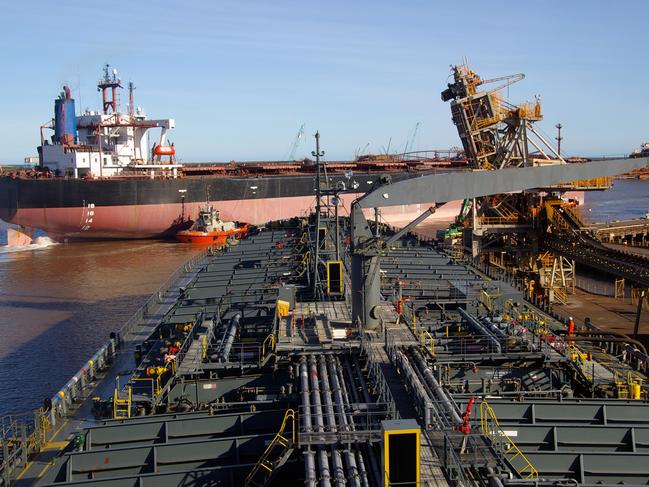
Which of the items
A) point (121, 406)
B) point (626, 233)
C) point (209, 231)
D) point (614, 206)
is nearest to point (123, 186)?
point (209, 231)

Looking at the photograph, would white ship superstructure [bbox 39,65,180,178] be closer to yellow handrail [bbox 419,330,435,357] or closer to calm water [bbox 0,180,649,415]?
calm water [bbox 0,180,649,415]

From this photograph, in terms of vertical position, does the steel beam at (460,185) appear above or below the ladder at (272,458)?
above

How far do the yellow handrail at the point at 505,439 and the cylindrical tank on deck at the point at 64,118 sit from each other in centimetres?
4846

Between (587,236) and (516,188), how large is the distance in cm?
1649

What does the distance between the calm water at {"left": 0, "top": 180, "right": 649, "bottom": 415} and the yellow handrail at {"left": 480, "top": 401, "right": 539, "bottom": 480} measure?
12671mm

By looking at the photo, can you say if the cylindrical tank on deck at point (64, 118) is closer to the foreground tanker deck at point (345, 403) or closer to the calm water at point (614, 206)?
the foreground tanker deck at point (345, 403)

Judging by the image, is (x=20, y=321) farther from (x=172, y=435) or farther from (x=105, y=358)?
(x=172, y=435)

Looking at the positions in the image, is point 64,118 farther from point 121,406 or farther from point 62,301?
point 121,406

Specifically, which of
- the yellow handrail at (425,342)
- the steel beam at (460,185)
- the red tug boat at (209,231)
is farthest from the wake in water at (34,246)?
the yellow handrail at (425,342)

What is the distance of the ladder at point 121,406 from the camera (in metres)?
12.7

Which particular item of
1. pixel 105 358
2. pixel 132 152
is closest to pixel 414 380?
pixel 105 358

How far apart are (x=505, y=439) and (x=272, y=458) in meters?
3.76

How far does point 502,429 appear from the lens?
36.5 feet

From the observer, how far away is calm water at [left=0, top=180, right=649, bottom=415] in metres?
20.8
